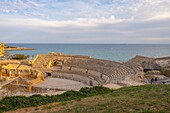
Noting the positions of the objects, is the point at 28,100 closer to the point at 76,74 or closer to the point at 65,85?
the point at 65,85

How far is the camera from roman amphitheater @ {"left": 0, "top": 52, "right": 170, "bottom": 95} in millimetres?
26359

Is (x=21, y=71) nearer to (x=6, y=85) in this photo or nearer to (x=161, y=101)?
(x=6, y=85)

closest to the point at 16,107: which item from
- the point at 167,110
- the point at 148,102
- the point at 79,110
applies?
the point at 79,110

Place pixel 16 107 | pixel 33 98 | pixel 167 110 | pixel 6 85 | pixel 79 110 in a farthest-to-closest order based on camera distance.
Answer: pixel 6 85 → pixel 33 98 → pixel 16 107 → pixel 79 110 → pixel 167 110

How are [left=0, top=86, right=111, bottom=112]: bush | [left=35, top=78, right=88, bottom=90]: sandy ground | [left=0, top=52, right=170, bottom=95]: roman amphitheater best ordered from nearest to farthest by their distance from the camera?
[left=0, top=86, right=111, bottom=112]: bush → [left=0, top=52, right=170, bottom=95]: roman amphitheater → [left=35, top=78, right=88, bottom=90]: sandy ground

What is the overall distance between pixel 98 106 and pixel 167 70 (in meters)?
22.3

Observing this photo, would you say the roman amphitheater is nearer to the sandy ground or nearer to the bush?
the sandy ground

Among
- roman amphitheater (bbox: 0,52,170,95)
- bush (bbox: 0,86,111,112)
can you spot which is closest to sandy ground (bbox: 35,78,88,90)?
roman amphitheater (bbox: 0,52,170,95)

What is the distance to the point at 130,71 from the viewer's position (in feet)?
94.6

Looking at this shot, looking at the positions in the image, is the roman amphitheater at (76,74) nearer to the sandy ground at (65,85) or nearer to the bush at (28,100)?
the sandy ground at (65,85)

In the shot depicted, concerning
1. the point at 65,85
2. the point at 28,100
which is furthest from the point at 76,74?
the point at 28,100

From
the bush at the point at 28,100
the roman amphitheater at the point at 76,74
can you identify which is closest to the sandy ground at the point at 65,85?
the roman amphitheater at the point at 76,74

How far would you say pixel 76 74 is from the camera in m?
34.8

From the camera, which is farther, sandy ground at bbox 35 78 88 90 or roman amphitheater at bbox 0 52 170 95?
sandy ground at bbox 35 78 88 90
